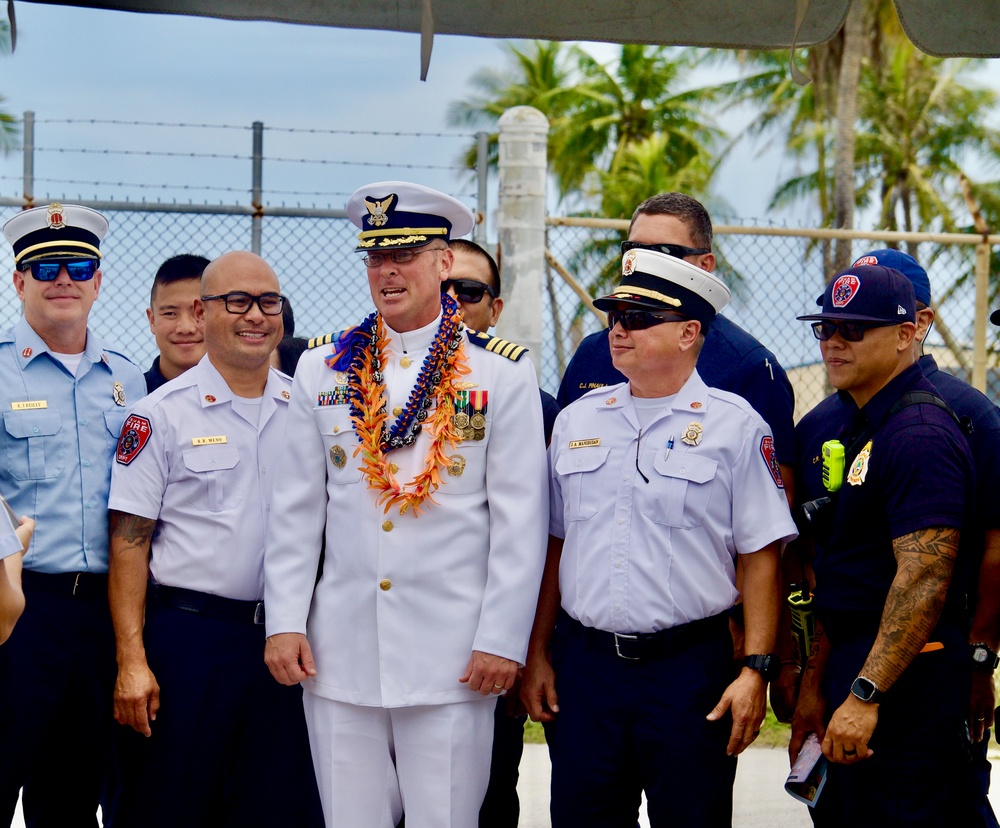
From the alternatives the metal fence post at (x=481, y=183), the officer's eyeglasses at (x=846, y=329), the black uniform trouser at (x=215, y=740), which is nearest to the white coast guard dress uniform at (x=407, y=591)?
the black uniform trouser at (x=215, y=740)

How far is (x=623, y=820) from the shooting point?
3.34 m

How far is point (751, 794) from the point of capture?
5238 mm

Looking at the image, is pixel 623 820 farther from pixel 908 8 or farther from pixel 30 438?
pixel 908 8

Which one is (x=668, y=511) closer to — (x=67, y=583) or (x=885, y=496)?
(x=885, y=496)

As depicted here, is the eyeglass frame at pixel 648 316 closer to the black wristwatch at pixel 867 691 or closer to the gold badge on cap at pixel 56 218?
the black wristwatch at pixel 867 691

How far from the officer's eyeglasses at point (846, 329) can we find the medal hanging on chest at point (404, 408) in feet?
3.31

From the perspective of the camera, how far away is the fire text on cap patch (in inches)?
134

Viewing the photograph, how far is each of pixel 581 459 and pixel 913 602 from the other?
3.15ft

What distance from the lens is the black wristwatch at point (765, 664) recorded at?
10.8ft

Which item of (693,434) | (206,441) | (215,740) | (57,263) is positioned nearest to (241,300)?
(206,441)

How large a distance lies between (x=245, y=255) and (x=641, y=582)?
5.19 ft

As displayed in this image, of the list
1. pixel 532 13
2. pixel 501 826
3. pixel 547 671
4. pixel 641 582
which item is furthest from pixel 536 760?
pixel 532 13

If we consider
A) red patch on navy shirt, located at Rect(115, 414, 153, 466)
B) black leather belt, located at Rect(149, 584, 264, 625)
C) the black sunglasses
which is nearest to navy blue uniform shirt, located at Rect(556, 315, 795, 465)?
the black sunglasses

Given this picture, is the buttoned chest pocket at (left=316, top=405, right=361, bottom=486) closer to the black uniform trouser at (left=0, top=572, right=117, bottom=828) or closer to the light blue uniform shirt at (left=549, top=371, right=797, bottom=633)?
the light blue uniform shirt at (left=549, top=371, right=797, bottom=633)
